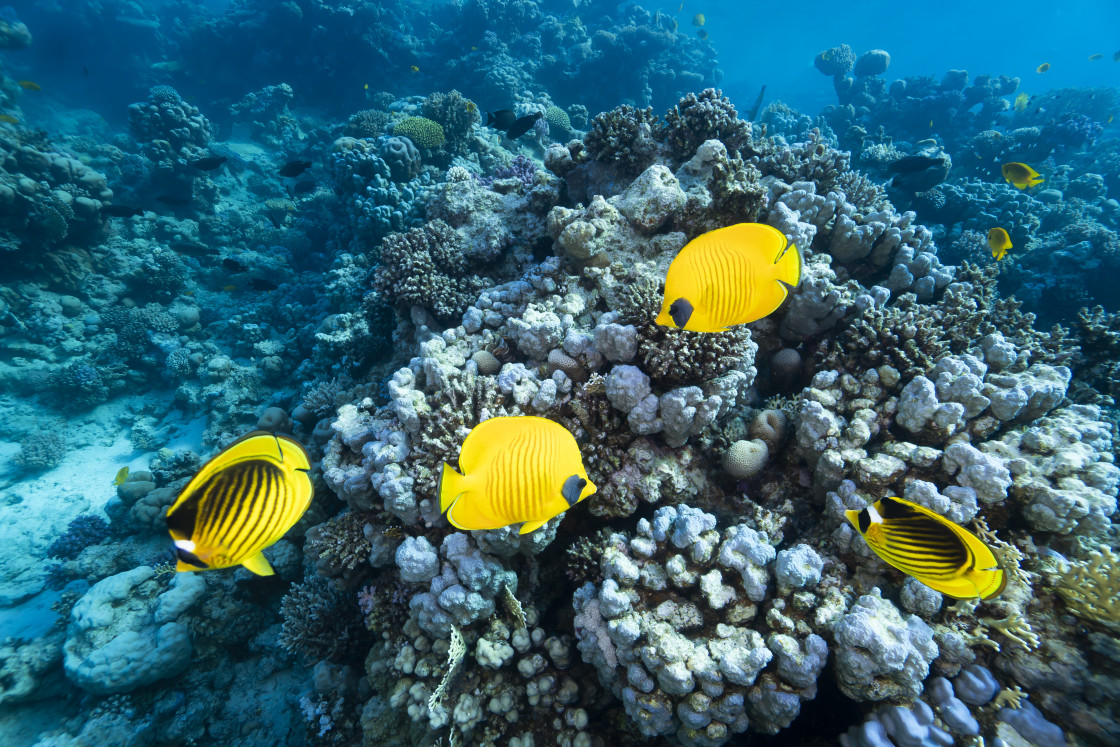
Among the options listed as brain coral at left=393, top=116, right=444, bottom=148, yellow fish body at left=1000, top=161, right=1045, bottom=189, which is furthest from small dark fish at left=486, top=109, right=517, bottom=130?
yellow fish body at left=1000, top=161, right=1045, bottom=189

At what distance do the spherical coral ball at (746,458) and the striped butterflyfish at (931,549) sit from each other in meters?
1.33

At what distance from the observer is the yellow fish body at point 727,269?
1757 millimetres

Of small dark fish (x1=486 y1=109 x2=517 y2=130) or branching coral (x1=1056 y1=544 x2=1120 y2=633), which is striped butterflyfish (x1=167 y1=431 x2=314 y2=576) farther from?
small dark fish (x1=486 y1=109 x2=517 y2=130)

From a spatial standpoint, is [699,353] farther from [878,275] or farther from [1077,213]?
[1077,213]

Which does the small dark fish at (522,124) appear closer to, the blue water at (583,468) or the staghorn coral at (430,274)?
the blue water at (583,468)

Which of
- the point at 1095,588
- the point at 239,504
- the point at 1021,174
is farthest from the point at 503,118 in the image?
the point at 1021,174

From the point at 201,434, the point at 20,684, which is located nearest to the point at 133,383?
the point at 201,434

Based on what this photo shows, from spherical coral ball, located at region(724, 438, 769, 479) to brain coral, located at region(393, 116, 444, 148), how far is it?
945cm

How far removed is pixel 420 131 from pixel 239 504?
9.99 m

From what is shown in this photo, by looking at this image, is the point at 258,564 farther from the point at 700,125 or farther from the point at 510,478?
the point at 700,125

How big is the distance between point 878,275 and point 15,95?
27590 millimetres

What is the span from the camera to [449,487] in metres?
1.45

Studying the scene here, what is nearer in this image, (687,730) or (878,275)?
(687,730)

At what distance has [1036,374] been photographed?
3.37 m
